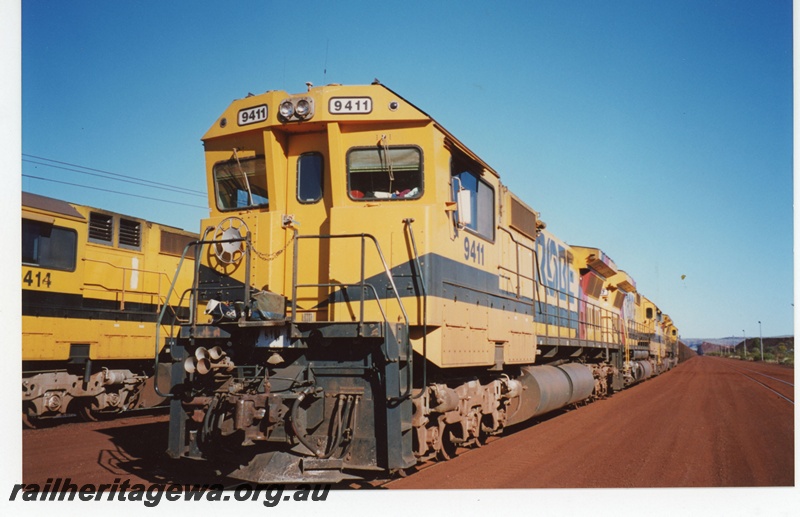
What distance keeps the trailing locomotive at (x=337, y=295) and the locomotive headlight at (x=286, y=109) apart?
0.01 metres

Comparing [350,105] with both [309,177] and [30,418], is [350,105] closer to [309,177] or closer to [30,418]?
[309,177]

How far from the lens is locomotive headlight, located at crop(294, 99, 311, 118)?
6.18 m

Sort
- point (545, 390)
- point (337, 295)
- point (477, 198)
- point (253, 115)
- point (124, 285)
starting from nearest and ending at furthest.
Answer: point (337, 295) → point (253, 115) → point (477, 198) → point (545, 390) → point (124, 285)

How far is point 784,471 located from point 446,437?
3694 millimetres

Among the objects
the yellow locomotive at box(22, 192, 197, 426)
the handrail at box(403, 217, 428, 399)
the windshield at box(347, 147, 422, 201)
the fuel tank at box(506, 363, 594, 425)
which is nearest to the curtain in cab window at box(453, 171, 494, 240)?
the windshield at box(347, 147, 422, 201)

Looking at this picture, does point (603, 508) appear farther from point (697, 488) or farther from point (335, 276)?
point (335, 276)

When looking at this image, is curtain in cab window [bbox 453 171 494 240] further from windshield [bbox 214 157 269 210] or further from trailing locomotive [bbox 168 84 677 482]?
windshield [bbox 214 157 269 210]

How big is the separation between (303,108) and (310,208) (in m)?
1.04

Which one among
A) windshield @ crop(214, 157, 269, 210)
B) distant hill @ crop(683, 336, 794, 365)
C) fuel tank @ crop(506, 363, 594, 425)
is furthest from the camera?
distant hill @ crop(683, 336, 794, 365)

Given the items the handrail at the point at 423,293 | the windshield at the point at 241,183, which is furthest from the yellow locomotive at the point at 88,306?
the handrail at the point at 423,293

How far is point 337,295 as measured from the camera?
20.0 feet

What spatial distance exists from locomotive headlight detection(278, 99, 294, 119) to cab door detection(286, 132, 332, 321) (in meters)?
0.36

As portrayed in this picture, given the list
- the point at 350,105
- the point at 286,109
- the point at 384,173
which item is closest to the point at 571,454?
the point at 384,173

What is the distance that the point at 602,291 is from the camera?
17469 millimetres
